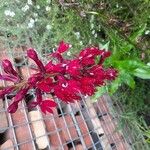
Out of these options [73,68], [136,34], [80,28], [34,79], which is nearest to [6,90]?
[34,79]

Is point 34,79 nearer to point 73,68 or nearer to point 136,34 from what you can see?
point 73,68

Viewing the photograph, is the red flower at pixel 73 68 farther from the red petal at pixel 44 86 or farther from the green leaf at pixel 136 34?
the green leaf at pixel 136 34

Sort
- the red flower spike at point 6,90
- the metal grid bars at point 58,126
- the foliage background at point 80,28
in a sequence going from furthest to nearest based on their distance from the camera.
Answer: the foliage background at point 80,28, the metal grid bars at point 58,126, the red flower spike at point 6,90

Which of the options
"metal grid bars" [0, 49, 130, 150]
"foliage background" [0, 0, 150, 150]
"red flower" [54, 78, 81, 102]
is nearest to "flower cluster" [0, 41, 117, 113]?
"red flower" [54, 78, 81, 102]

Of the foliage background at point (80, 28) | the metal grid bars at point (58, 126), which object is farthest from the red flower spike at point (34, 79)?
the foliage background at point (80, 28)

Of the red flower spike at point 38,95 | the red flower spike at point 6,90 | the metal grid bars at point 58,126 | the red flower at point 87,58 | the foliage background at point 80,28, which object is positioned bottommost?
the red flower spike at point 38,95

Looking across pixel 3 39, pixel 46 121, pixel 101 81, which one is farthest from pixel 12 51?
pixel 101 81

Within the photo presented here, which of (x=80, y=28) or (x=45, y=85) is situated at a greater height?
(x=80, y=28)

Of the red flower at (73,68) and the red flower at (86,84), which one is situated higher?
the red flower at (73,68)
